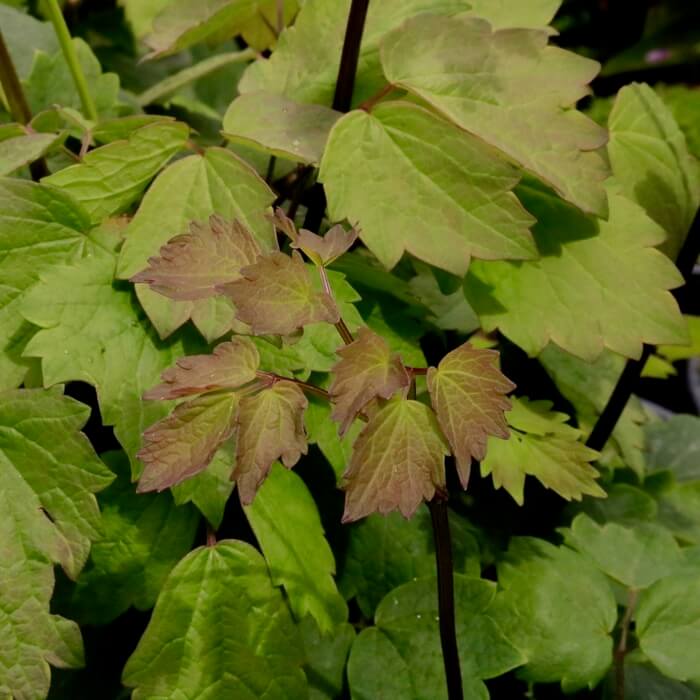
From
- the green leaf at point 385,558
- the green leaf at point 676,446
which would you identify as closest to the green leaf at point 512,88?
the green leaf at point 385,558

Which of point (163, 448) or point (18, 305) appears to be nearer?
point (163, 448)

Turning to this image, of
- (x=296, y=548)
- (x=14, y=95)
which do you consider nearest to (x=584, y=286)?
(x=296, y=548)

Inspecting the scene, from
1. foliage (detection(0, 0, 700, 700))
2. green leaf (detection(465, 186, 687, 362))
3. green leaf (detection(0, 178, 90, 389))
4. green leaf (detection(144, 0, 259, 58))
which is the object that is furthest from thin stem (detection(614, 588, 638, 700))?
green leaf (detection(144, 0, 259, 58))

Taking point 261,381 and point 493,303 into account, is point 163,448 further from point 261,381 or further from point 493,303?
point 493,303

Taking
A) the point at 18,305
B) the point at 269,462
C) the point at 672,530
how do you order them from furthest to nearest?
the point at 672,530, the point at 18,305, the point at 269,462

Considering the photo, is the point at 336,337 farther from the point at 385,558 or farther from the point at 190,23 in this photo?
the point at 190,23

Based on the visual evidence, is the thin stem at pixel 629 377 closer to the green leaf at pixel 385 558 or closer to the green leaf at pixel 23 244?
the green leaf at pixel 385 558

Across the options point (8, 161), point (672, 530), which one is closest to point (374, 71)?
point (8, 161)
